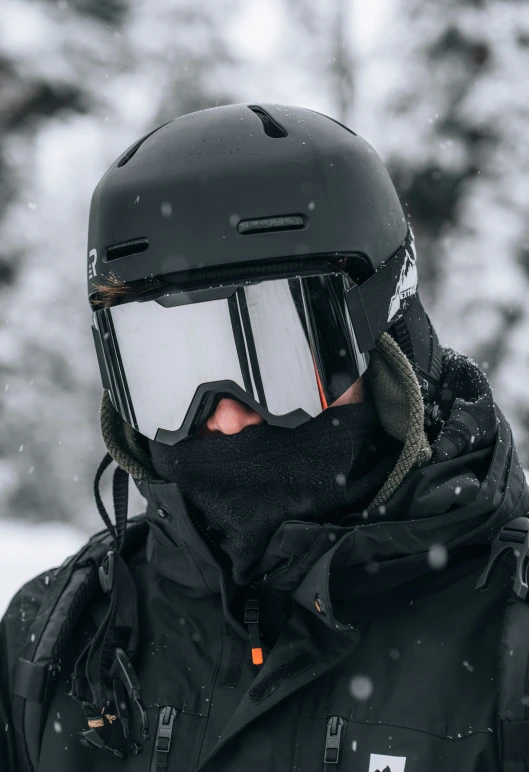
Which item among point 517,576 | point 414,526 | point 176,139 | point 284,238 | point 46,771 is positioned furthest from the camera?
point 176,139

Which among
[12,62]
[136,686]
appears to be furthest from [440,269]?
[136,686]

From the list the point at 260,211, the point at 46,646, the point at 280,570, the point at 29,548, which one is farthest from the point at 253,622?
the point at 29,548

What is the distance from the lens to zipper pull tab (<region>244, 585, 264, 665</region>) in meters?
1.81

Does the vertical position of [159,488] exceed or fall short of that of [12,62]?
it falls short

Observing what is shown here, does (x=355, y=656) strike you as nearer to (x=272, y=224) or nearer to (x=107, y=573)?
(x=107, y=573)

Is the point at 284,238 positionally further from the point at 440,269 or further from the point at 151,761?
the point at 440,269

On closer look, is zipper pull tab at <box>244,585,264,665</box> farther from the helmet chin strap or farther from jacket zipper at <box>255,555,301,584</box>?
the helmet chin strap

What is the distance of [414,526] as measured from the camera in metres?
1.74

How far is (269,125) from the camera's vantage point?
7.25ft

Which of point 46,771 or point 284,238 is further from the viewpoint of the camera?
point 284,238

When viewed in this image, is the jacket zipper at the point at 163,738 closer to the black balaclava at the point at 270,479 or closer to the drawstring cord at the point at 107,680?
the drawstring cord at the point at 107,680

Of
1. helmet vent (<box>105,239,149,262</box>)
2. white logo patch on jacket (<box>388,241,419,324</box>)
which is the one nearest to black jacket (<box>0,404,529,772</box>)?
white logo patch on jacket (<box>388,241,419,324</box>)

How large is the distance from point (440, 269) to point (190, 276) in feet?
21.9

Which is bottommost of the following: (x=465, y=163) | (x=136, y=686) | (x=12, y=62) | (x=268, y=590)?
(x=136, y=686)
